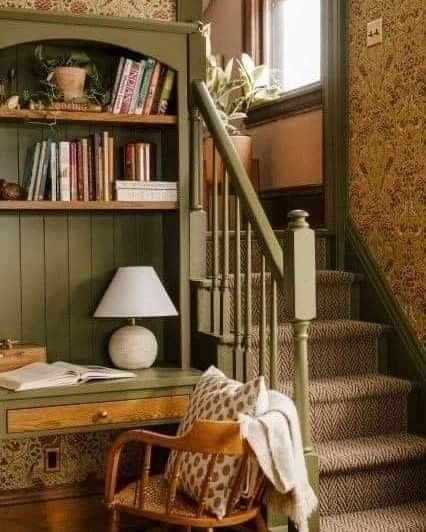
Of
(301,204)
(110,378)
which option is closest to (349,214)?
(301,204)

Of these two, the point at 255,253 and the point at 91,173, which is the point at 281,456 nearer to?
the point at 91,173

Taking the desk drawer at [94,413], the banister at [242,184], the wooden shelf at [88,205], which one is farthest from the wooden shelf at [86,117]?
the desk drawer at [94,413]

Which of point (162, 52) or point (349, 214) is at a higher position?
point (162, 52)

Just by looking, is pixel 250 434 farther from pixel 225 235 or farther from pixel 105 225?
pixel 105 225

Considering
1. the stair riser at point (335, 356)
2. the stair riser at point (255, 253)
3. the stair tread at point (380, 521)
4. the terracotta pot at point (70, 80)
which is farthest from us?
the stair riser at point (255, 253)

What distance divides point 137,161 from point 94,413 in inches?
41.9

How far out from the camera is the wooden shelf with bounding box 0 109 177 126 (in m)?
3.43

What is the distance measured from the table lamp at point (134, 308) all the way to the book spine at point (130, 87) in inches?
25.3

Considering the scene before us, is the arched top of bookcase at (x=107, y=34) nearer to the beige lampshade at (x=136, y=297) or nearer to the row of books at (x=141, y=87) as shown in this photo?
the row of books at (x=141, y=87)

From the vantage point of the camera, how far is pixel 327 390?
3648 millimetres

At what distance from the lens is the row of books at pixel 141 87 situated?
3.58 m

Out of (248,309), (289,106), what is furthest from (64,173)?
(289,106)

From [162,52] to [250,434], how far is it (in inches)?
67.2

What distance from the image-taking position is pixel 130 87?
3588 millimetres
